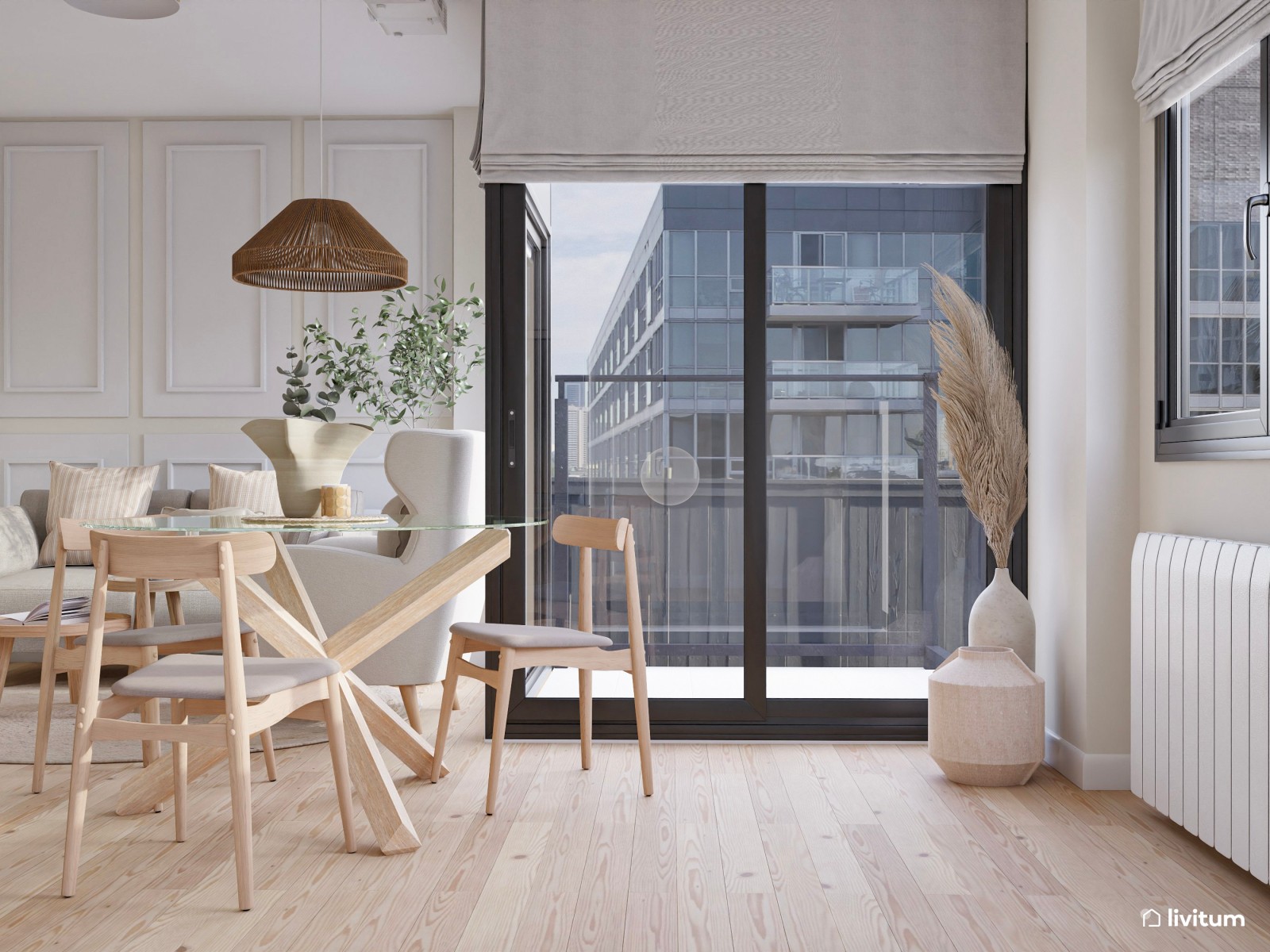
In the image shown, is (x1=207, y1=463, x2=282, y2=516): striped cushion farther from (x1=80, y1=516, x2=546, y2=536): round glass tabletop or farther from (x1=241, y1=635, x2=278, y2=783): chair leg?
(x1=241, y1=635, x2=278, y2=783): chair leg

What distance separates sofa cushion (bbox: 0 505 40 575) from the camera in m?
4.54

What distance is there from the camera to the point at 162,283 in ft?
17.9

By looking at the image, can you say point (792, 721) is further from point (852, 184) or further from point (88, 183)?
point (88, 183)

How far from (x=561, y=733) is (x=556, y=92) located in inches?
87.0

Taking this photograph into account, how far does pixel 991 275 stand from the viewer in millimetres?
3523

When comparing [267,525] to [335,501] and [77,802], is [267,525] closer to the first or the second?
[335,501]

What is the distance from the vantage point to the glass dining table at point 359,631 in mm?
2467

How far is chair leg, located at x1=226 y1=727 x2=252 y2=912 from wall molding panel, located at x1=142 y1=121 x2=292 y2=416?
3668 mm

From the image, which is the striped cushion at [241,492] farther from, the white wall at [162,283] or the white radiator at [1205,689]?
the white radiator at [1205,689]

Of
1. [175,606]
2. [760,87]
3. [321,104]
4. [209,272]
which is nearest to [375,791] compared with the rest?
[175,606]

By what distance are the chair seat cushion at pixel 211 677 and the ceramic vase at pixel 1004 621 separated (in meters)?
1.97

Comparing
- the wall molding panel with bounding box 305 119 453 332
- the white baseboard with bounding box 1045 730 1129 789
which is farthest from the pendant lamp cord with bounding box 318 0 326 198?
the white baseboard with bounding box 1045 730 1129 789

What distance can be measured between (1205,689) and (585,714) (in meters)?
1.73

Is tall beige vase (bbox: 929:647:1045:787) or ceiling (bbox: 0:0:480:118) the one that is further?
ceiling (bbox: 0:0:480:118)
